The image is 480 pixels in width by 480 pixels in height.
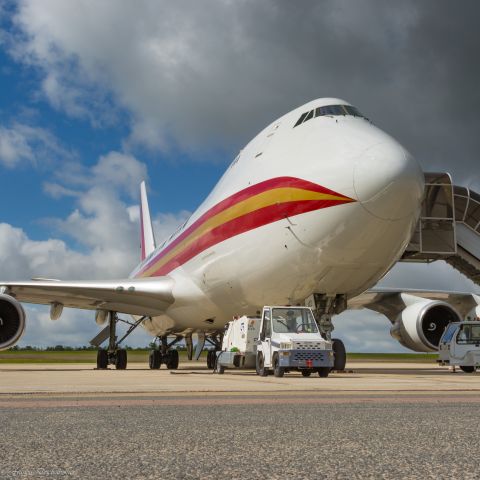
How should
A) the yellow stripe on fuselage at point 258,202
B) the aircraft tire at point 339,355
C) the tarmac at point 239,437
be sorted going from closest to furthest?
1. the tarmac at point 239,437
2. the yellow stripe on fuselage at point 258,202
3. the aircraft tire at point 339,355

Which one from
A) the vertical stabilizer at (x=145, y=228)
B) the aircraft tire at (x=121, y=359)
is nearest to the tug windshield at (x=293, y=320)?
the aircraft tire at (x=121, y=359)

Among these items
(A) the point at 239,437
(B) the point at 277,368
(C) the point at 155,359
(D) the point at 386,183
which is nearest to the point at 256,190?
(D) the point at 386,183

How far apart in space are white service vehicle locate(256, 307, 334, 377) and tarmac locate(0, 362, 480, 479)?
4.82 meters

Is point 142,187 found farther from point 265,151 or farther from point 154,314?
point 265,151

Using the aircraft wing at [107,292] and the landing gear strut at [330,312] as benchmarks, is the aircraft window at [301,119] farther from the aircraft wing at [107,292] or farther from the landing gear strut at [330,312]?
the aircraft wing at [107,292]

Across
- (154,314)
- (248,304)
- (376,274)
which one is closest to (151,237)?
(154,314)

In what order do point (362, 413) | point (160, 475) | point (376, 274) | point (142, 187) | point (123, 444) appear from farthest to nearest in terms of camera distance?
point (142, 187) → point (376, 274) → point (362, 413) → point (123, 444) → point (160, 475)

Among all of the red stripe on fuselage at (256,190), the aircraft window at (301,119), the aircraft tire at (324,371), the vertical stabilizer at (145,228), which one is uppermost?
the vertical stabilizer at (145,228)

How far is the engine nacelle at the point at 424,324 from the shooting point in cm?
1752

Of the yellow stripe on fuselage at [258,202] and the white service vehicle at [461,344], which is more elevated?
the yellow stripe on fuselage at [258,202]

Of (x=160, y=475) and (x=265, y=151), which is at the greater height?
(x=265, y=151)

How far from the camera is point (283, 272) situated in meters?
12.9

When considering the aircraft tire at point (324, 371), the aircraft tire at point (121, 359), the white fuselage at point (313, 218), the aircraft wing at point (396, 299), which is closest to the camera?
the white fuselage at point (313, 218)

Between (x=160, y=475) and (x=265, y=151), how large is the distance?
38.4 ft
